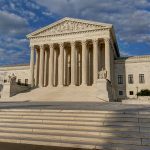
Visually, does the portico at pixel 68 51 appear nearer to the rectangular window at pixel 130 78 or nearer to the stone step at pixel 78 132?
the rectangular window at pixel 130 78

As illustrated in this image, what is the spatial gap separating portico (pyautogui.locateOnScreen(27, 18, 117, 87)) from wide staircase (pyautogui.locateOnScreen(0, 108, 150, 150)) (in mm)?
37472

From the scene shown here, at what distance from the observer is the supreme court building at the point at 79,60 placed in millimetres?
50438

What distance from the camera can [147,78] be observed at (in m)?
54.8

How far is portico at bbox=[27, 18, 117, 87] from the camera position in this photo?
50.0 m

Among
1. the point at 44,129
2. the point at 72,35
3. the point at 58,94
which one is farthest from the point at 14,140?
the point at 72,35

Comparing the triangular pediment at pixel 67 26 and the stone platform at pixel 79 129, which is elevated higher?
the triangular pediment at pixel 67 26

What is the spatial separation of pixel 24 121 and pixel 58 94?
29.4 m

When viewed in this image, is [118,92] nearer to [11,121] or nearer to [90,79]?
[90,79]

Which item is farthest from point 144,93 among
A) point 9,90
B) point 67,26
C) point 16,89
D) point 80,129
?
point 80,129

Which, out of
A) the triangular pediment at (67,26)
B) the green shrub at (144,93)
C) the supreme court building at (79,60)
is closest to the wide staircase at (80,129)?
the supreme court building at (79,60)

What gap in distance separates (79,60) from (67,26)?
29.2ft

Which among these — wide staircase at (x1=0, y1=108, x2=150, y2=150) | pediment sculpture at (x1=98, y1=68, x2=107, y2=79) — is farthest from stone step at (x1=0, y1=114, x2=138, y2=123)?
pediment sculpture at (x1=98, y1=68, x2=107, y2=79)

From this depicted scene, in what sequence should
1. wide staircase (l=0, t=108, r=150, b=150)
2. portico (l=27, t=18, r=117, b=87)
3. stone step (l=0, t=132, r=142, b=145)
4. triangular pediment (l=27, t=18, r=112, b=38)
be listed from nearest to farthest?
stone step (l=0, t=132, r=142, b=145), wide staircase (l=0, t=108, r=150, b=150), portico (l=27, t=18, r=117, b=87), triangular pediment (l=27, t=18, r=112, b=38)

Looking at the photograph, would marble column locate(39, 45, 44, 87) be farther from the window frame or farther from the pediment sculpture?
the window frame
